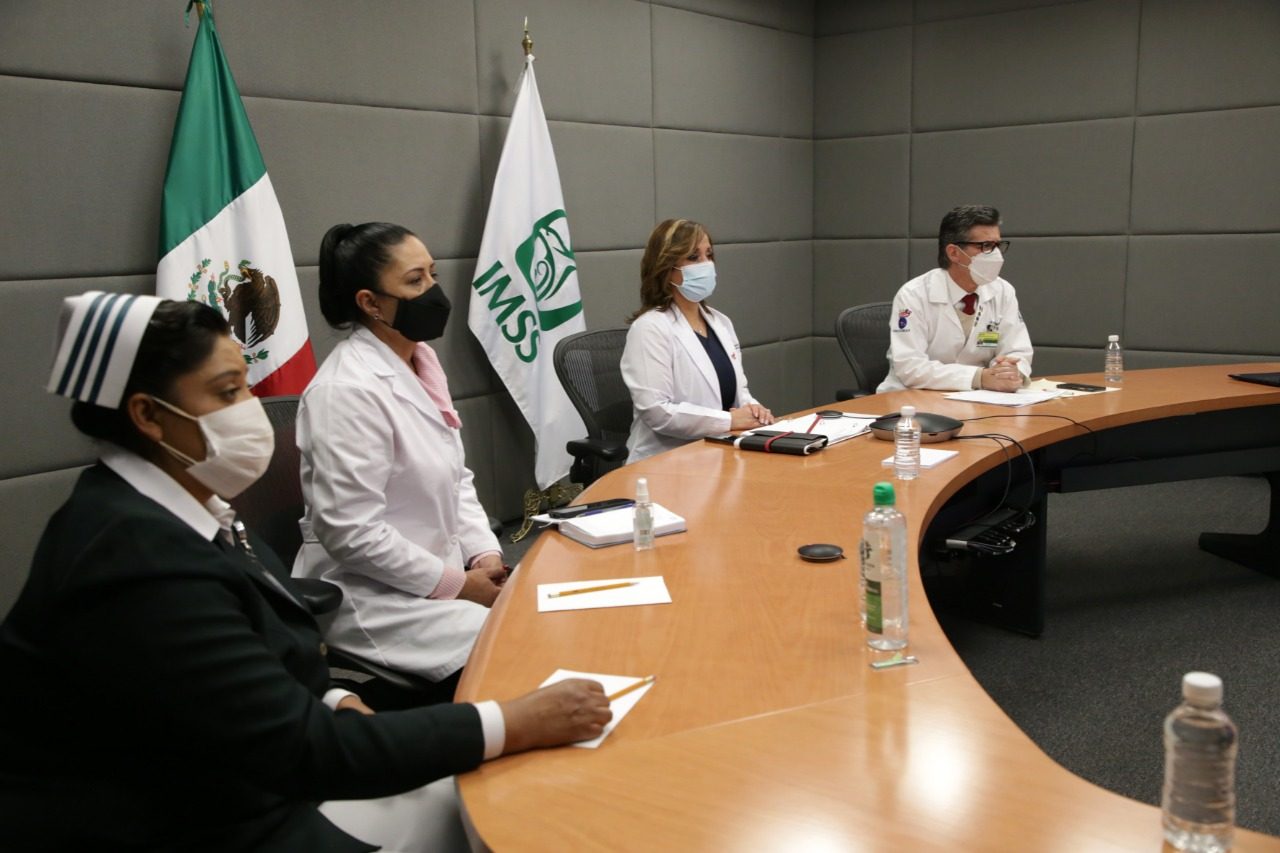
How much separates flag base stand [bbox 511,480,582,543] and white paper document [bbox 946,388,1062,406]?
68.6 inches

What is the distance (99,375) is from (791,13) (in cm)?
530

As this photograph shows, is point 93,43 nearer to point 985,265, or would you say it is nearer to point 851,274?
point 985,265

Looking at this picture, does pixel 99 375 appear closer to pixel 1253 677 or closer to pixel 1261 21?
pixel 1253 677

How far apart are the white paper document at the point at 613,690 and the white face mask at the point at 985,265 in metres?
2.62

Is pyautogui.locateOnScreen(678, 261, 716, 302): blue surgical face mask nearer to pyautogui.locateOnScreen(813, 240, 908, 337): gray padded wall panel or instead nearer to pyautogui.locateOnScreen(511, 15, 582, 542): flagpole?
pyautogui.locateOnScreen(511, 15, 582, 542): flagpole

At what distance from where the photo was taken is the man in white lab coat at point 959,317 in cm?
362

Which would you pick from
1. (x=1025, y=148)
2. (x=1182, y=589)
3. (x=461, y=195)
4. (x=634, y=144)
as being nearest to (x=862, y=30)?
(x=1025, y=148)

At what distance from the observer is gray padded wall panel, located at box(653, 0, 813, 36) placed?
5156 mm

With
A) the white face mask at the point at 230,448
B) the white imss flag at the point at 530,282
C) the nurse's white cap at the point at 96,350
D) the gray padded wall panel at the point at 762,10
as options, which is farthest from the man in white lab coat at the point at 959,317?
the nurse's white cap at the point at 96,350

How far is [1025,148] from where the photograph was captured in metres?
5.38

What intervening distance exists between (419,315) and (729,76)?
3.63m

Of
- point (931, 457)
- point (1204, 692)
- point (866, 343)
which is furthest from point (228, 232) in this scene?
point (1204, 692)

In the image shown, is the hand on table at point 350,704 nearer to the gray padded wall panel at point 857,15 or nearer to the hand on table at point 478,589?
the hand on table at point 478,589

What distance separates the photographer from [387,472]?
2090mm
